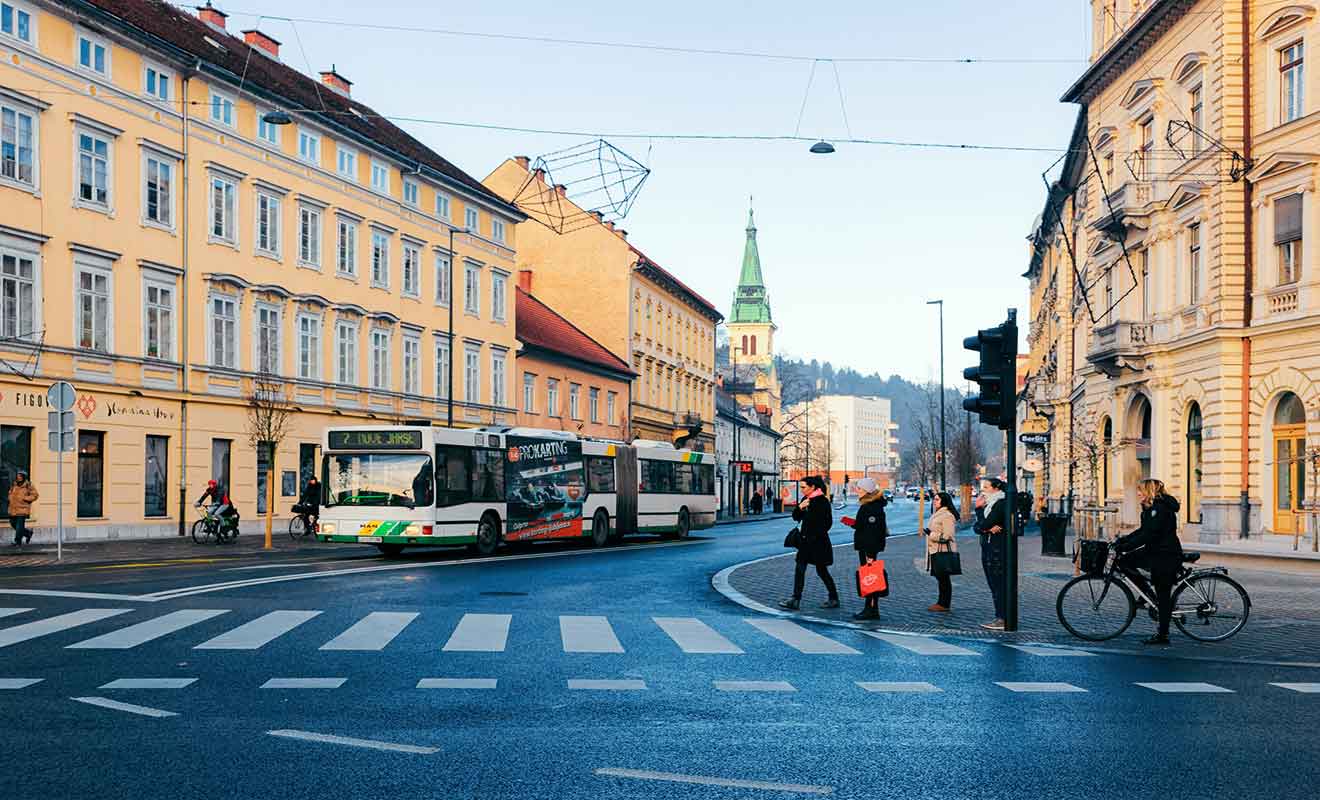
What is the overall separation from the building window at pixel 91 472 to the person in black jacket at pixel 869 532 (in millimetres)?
22412

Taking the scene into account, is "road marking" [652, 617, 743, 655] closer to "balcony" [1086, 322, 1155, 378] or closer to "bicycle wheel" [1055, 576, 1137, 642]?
"bicycle wheel" [1055, 576, 1137, 642]

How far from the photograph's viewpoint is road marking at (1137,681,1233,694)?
10398 millimetres

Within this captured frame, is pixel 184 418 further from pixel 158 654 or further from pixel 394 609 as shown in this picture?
pixel 158 654

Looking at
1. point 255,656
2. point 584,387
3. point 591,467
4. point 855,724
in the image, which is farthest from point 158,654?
point 584,387

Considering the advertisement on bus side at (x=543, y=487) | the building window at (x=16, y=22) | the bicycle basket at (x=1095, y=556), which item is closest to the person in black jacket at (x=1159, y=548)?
the bicycle basket at (x=1095, y=556)

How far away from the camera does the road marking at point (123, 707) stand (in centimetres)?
851

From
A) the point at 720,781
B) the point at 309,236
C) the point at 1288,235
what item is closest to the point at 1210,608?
the point at 720,781

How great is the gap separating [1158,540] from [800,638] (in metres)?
3.77

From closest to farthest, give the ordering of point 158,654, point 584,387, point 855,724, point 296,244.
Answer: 1. point 855,724
2. point 158,654
3. point 296,244
4. point 584,387

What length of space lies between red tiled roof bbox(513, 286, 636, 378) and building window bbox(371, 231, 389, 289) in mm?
10916

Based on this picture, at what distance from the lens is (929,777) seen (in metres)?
7.02

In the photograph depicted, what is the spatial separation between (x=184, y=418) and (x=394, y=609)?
2200 centimetres

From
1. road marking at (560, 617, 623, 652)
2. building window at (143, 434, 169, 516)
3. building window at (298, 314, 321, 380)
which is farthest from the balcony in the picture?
road marking at (560, 617, 623, 652)

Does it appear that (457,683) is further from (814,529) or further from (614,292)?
(614,292)
